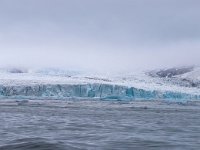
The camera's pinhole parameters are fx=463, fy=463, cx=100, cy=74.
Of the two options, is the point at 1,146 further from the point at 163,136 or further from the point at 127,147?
the point at 163,136

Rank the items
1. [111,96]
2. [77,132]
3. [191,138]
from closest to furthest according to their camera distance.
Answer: [191,138] → [77,132] → [111,96]

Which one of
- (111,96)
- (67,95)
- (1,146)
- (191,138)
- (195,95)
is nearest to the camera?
(1,146)

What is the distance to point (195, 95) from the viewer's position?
3489 inches

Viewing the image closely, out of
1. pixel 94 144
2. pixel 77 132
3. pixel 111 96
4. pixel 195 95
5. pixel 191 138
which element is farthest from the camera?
pixel 195 95

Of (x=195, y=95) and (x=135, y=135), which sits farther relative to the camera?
(x=195, y=95)

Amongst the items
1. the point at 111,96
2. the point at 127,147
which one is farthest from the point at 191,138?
the point at 111,96

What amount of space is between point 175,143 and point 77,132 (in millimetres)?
4530

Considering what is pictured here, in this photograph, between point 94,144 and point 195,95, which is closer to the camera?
point 94,144

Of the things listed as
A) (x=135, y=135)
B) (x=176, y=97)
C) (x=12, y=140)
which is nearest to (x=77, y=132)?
(x=135, y=135)

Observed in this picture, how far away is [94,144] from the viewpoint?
14.3m

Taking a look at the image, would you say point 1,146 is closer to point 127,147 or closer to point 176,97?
point 127,147

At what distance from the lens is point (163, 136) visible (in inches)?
681

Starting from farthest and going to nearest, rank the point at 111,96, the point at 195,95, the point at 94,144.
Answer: the point at 195,95, the point at 111,96, the point at 94,144

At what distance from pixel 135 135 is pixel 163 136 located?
1051 millimetres
